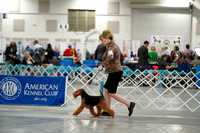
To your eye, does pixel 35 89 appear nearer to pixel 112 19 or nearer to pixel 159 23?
pixel 112 19

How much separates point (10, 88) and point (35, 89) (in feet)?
1.46

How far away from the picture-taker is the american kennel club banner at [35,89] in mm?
5926

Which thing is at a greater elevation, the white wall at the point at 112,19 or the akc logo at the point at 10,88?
the white wall at the point at 112,19

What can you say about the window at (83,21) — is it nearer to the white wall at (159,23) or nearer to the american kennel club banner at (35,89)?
the white wall at (159,23)

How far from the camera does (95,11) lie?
65.3 feet

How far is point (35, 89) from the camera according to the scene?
5.94 meters

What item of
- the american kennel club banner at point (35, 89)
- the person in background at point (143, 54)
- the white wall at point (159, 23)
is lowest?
the american kennel club banner at point (35, 89)

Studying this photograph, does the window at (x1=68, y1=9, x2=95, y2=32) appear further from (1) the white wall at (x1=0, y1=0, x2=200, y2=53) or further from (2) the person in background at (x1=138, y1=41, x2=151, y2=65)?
(2) the person in background at (x1=138, y1=41, x2=151, y2=65)

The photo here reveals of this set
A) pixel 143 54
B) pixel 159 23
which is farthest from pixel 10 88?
pixel 159 23

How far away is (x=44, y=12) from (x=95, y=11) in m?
3.01

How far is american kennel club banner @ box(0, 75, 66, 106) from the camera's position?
233 inches

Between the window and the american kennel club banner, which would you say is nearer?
the american kennel club banner

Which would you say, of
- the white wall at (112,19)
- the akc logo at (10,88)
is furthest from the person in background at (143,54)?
the white wall at (112,19)

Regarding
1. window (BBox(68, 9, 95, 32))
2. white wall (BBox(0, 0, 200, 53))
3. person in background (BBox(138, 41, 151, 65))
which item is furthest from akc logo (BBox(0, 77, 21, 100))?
window (BBox(68, 9, 95, 32))
